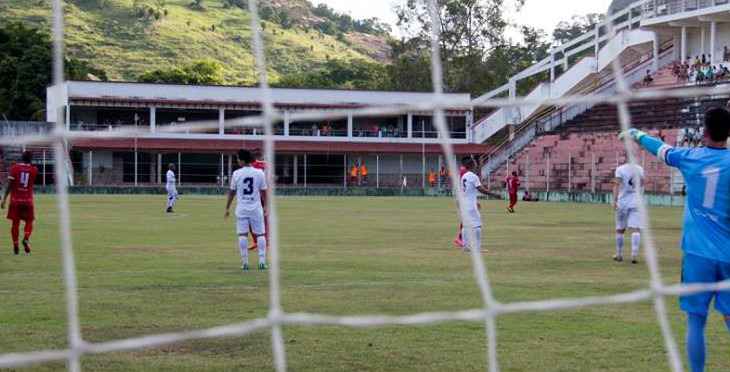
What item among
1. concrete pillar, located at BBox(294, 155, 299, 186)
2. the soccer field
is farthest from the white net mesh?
concrete pillar, located at BBox(294, 155, 299, 186)

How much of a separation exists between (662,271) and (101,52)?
55.5 meters

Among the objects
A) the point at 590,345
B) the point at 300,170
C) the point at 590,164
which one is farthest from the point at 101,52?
the point at 590,345

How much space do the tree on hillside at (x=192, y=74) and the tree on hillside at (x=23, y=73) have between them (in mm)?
22657

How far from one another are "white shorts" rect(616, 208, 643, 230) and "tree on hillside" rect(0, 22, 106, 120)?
37745mm

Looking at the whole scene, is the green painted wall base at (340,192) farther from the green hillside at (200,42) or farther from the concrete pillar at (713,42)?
the concrete pillar at (713,42)

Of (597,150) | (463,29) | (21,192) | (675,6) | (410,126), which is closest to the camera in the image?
(21,192)

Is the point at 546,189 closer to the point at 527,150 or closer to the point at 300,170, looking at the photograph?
the point at 527,150

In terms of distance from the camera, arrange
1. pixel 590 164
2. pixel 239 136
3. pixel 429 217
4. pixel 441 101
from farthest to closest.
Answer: pixel 239 136 < pixel 590 164 < pixel 429 217 < pixel 441 101

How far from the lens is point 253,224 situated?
1419 cm

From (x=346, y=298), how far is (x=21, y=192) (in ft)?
24.6

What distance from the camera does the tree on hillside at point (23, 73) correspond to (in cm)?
5006

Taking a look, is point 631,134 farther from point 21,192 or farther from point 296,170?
point 296,170

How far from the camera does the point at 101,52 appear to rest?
212 feet

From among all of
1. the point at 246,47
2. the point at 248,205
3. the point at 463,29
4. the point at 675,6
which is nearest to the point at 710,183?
the point at 248,205
